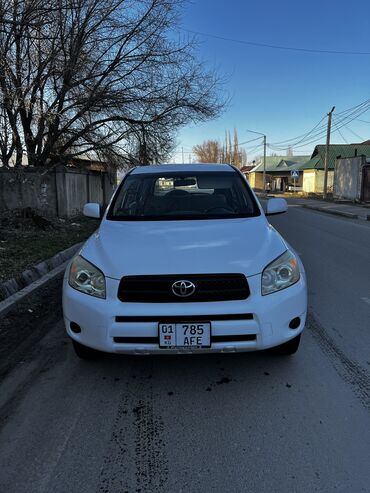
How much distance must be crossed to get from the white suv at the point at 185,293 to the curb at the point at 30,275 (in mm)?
2371

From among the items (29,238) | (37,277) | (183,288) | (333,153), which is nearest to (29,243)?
(29,238)

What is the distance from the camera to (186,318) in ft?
9.40

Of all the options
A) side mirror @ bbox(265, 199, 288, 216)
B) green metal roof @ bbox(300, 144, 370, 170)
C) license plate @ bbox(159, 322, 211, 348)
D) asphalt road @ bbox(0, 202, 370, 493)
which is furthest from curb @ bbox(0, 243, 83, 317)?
green metal roof @ bbox(300, 144, 370, 170)

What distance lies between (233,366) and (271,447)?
1020 mm

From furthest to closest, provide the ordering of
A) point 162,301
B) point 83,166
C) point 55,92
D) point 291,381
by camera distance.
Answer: point 83,166, point 55,92, point 291,381, point 162,301

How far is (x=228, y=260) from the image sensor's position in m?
3.03

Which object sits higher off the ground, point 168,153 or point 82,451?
point 168,153

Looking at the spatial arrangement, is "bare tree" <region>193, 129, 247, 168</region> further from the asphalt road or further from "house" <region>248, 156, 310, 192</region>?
the asphalt road

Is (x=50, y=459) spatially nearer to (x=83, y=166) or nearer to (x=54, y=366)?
(x=54, y=366)

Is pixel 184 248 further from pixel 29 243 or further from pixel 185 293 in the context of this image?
pixel 29 243

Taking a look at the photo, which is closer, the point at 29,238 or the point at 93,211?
the point at 93,211

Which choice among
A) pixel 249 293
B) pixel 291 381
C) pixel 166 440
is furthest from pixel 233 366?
pixel 166 440

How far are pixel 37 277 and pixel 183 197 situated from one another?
2.99 m

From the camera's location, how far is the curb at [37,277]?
199 inches
